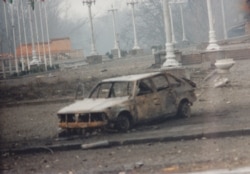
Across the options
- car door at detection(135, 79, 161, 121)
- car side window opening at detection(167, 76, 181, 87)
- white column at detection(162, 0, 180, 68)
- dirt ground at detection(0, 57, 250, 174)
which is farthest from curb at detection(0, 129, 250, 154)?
white column at detection(162, 0, 180, 68)

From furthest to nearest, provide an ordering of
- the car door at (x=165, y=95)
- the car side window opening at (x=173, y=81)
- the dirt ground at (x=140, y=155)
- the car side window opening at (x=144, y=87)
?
the car side window opening at (x=173, y=81)
the car door at (x=165, y=95)
the car side window opening at (x=144, y=87)
the dirt ground at (x=140, y=155)

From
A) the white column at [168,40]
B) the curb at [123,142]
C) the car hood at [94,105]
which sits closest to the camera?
the curb at [123,142]

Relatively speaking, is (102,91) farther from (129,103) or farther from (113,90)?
(129,103)

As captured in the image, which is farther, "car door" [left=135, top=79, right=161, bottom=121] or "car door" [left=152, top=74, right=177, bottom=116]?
"car door" [left=152, top=74, right=177, bottom=116]

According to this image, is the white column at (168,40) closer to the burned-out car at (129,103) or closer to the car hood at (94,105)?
the burned-out car at (129,103)

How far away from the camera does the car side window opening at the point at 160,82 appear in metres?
13.6

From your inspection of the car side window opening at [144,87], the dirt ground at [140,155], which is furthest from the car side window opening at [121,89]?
the dirt ground at [140,155]

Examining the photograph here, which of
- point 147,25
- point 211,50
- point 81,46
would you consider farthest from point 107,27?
point 211,50

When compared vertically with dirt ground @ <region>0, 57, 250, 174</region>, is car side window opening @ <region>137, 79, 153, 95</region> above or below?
above

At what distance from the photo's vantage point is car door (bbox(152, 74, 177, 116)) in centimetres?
1339

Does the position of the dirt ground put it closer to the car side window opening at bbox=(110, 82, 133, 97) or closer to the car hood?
the car hood

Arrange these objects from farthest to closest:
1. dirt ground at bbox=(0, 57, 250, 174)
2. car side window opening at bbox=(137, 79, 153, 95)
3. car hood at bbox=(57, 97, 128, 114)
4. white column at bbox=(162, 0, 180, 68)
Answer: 1. white column at bbox=(162, 0, 180, 68)
2. car side window opening at bbox=(137, 79, 153, 95)
3. car hood at bbox=(57, 97, 128, 114)
4. dirt ground at bbox=(0, 57, 250, 174)

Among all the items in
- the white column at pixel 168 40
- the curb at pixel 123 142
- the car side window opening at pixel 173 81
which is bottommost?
the curb at pixel 123 142

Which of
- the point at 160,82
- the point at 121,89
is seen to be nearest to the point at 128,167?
the point at 121,89
